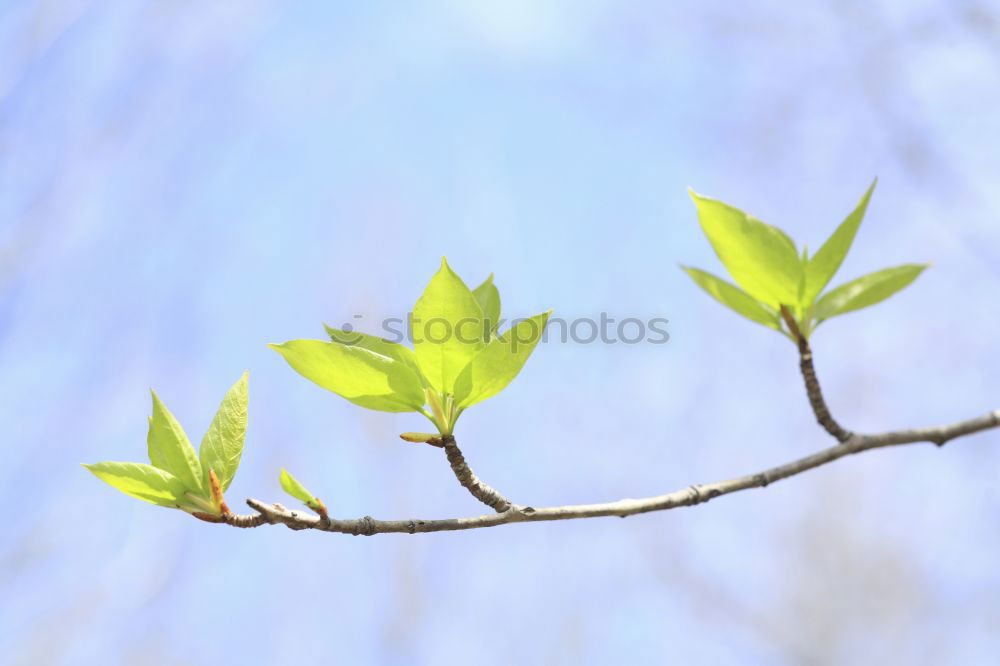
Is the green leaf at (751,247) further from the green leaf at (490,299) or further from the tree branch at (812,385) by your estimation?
the green leaf at (490,299)

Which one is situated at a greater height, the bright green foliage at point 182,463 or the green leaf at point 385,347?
the green leaf at point 385,347

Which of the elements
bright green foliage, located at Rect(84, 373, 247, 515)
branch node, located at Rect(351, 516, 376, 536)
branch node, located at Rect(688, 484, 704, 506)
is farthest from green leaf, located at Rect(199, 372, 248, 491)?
branch node, located at Rect(688, 484, 704, 506)

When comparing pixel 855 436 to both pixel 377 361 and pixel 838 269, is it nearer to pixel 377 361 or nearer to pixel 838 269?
pixel 838 269

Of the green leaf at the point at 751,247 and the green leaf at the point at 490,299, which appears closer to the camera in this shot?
the green leaf at the point at 751,247

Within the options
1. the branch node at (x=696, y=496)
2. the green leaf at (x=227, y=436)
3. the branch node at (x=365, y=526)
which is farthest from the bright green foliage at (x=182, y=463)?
the branch node at (x=696, y=496)

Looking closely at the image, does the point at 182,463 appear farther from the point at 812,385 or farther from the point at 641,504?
the point at 812,385

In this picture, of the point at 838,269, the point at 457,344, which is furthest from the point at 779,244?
the point at 457,344

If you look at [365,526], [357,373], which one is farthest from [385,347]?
[365,526]
